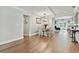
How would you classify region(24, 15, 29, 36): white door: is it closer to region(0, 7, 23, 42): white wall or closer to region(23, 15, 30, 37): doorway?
region(23, 15, 30, 37): doorway

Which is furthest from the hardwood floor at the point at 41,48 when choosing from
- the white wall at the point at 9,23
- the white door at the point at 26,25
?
the white door at the point at 26,25

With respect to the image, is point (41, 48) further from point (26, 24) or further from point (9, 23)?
point (26, 24)

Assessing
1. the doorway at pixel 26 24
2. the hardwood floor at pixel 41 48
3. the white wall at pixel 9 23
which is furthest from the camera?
the doorway at pixel 26 24

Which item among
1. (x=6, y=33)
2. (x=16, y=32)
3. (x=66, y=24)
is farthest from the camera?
(x=66, y=24)

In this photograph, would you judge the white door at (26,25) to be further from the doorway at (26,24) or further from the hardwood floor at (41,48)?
the hardwood floor at (41,48)

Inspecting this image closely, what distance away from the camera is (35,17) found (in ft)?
38.0

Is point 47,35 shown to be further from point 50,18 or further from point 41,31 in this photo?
point 50,18

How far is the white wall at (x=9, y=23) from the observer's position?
20.1 feet

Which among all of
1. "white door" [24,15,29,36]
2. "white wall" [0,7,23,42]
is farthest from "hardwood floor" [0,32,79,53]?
"white door" [24,15,29,36]

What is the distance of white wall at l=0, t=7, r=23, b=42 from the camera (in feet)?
20.1

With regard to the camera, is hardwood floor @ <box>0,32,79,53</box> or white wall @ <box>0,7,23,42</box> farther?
white wall @ <box>0,7,23,42</box>
